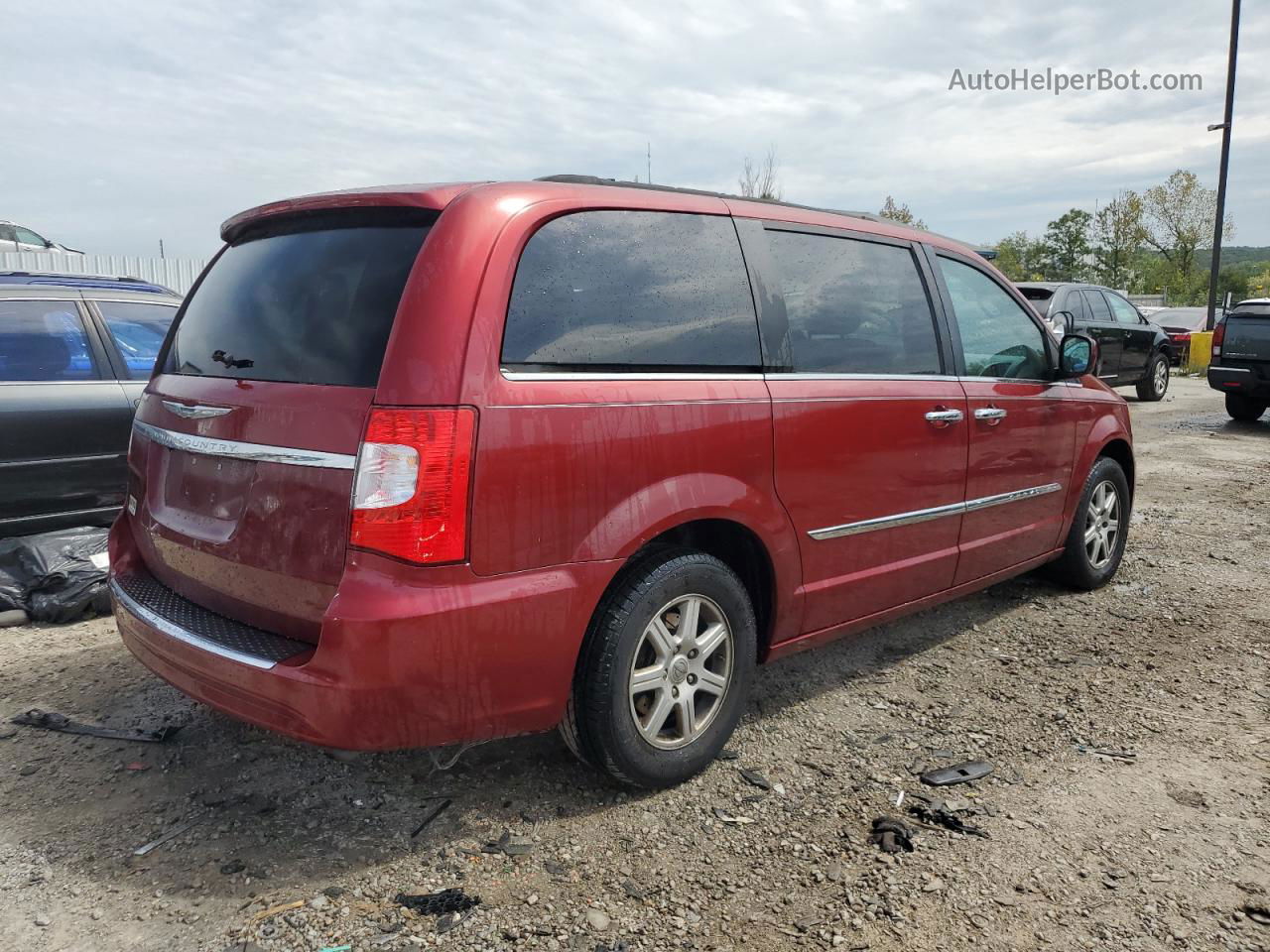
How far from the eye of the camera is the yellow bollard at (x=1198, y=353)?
21.2m

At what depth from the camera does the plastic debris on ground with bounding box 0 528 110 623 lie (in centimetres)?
445

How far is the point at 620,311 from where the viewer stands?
2684mm

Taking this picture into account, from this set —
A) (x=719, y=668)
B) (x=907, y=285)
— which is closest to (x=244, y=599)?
(x=719, y=668)

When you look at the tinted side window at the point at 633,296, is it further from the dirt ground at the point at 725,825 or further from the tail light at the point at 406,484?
the dirt ground at the point at 725,825

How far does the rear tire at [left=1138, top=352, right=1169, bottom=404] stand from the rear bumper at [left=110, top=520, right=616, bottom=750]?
15.0 meters

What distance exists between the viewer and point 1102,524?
493cm

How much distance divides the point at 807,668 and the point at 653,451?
67.6 inches

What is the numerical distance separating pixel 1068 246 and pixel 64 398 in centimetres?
6939

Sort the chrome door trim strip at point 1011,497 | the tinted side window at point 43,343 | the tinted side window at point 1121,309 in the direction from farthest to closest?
the tinted side window at point 1121,309
the tinted side window at point 43,343
the chrome door trim strip at point 1011,497

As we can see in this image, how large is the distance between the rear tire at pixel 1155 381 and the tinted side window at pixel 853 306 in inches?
519

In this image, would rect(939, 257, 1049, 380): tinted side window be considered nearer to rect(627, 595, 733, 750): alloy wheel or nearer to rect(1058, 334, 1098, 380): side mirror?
rect(1058, 334, 1098, 380): side mirror

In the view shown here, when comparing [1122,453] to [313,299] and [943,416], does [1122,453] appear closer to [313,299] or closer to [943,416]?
[943,416]

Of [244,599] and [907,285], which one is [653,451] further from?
[907,285]

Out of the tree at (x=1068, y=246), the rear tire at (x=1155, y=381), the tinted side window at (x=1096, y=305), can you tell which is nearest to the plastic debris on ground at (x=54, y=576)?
the tinted side window at (x=1096, y=305)
